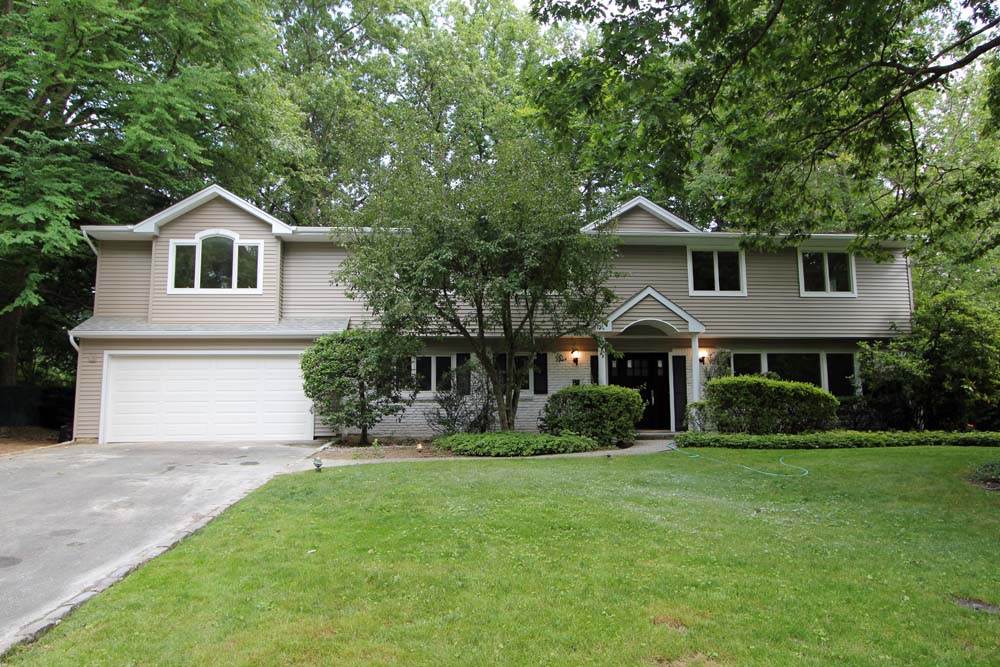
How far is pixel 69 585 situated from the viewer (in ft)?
14.6

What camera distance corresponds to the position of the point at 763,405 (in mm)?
13648

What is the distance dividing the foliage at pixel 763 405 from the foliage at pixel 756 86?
471 cm

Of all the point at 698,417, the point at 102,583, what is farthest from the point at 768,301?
the point at 102,583

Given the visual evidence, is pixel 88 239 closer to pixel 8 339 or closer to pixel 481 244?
pixel 8 339

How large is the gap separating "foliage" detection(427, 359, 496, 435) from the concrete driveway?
3.35 meters

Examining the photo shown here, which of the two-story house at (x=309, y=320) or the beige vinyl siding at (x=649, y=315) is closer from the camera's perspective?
the two-story house at (x=309, y=320)

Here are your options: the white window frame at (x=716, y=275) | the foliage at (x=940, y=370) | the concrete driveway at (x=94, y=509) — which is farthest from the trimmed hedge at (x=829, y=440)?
the concrete driveway at (x=94, y=509)

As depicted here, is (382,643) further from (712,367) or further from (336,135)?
(336,135)

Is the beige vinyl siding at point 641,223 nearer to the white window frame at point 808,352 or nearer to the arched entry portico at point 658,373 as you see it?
the arched entry portico at point 658,373

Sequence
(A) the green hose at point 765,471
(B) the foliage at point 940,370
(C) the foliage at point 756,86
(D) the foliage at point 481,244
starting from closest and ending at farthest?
(C) the foliage at point 756,86
(A) the green hose at point 765,471
(D) the foliage at point 481,244
(B) the foliage at point 940,370

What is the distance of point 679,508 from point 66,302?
61.4ft

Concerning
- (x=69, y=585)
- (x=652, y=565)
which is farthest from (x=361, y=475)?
(x=652, y=565)

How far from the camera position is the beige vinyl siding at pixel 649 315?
48.6 ft

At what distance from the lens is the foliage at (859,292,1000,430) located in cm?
1388
